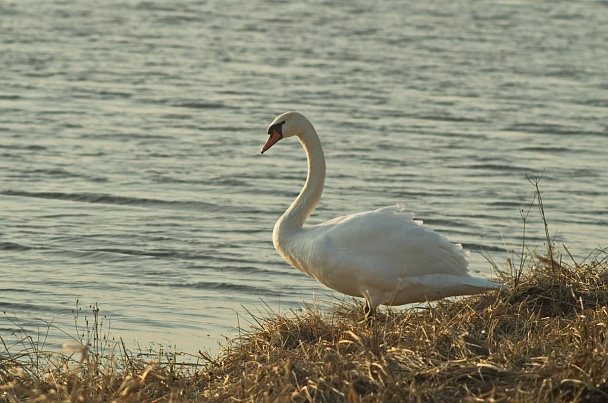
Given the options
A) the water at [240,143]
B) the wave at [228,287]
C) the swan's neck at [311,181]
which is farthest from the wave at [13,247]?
the swan's neck at [311,181]

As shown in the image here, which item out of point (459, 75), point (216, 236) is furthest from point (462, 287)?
point (459, 75)

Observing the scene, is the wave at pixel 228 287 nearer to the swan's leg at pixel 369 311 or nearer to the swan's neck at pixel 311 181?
the swan's neck at pixel 311 181

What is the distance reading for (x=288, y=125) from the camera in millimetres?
8461

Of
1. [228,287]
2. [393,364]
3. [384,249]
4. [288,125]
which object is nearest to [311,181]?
[288,125]

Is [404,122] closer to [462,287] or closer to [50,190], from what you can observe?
[50,190]

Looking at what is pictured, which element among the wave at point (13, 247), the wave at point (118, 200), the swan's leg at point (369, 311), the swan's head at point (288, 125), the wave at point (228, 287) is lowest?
the wave at point (228, 287)


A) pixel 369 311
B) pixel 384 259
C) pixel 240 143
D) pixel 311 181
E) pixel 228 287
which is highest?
pixel 311 181

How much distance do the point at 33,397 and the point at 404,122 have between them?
11107mm

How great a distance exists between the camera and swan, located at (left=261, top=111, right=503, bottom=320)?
723 centimetres

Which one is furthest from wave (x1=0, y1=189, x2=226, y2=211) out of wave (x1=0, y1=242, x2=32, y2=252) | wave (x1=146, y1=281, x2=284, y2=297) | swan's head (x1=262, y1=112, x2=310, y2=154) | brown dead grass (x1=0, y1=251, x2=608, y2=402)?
brown dead grass (x1=0, y1=251, x2=608, y2=402)

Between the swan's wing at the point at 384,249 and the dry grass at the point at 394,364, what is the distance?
31 cm

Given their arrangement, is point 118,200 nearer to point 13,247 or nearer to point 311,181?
point 13,247

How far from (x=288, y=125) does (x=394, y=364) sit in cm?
337

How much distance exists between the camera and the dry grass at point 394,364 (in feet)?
16.7
